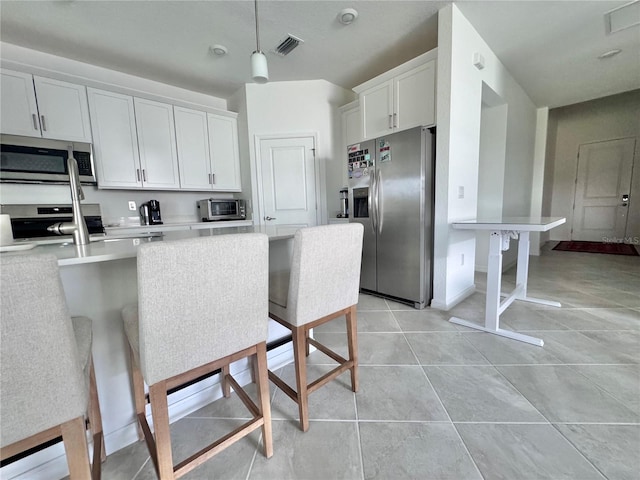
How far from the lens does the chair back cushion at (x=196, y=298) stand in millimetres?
721

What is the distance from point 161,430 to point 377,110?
10.1ft

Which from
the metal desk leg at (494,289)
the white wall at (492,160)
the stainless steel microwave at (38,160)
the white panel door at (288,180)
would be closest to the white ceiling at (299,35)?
the white wall at (492,160)

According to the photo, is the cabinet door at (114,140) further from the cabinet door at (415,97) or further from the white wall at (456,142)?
the white wall at (456,142)

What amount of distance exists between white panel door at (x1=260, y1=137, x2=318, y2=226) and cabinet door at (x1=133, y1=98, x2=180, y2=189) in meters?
1.12

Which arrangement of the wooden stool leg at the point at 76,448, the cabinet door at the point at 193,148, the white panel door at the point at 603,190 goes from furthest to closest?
the white panel door at the point at 603,190 < the cabinet door at the point at 193,148 < the wooden stool leg at the point at 76,448

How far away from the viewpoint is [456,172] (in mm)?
2367

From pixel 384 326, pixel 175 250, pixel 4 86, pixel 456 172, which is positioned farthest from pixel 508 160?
pixel 4 86

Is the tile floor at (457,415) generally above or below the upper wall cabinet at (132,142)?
below

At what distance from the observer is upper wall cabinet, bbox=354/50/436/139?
2365 mm

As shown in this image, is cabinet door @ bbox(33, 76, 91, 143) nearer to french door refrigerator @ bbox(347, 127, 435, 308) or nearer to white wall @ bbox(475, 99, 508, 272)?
french door refrigerator @ bbox(347, 127, 435, 308)

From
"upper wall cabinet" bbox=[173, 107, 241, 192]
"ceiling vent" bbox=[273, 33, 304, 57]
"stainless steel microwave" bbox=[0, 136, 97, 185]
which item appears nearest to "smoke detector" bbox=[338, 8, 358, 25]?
"ceiling vent" bbox=[273, 33, 304, 57]

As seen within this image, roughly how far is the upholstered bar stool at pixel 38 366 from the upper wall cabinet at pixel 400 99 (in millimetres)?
2735

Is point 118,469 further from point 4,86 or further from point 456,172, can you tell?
point 4,86

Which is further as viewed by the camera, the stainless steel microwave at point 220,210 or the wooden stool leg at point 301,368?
the stainless steel microwave at point 220,210
